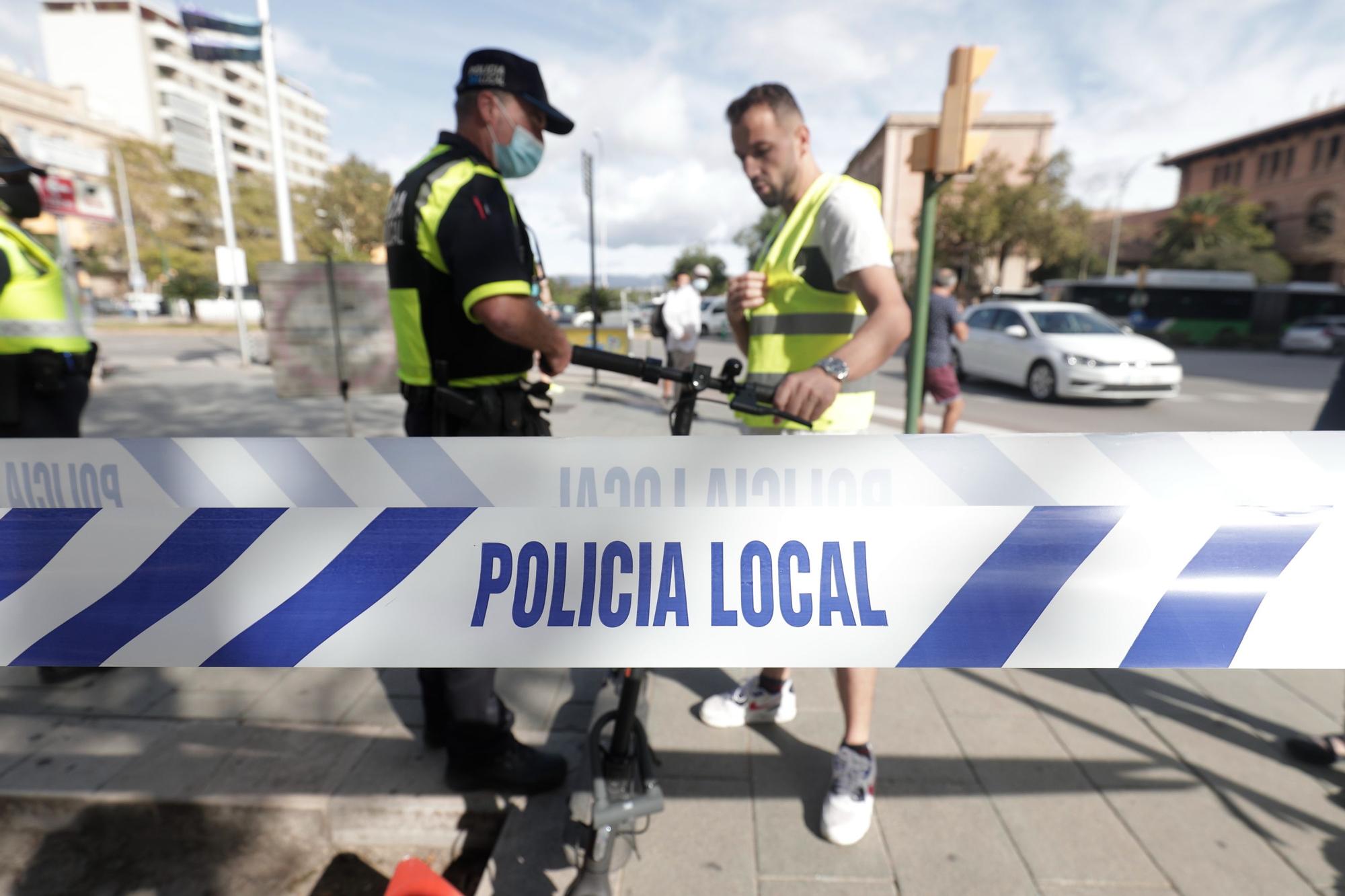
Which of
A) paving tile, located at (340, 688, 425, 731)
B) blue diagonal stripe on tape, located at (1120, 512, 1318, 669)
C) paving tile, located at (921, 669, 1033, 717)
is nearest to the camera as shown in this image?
blue diagonal stripe on tape, located at (1120, 512, 1318, 669)

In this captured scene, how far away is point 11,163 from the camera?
2.78 m

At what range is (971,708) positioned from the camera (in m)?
2.63

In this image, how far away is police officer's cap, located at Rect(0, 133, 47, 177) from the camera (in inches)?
108

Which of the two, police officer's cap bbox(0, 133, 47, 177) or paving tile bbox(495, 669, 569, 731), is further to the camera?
police officer's cap bbox(0, 133, 47, 177)

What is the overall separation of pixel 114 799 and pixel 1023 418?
34.4ft

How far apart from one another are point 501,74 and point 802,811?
241cm

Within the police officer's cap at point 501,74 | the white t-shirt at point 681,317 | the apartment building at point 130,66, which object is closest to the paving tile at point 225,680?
the police officer's cap at point 501,74

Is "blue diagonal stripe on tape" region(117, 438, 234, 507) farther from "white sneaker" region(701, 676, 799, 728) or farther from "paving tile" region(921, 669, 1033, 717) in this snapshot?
"paving tile" region(921, 669, 1033, 717)

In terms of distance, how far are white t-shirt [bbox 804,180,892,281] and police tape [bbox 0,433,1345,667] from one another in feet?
2.80

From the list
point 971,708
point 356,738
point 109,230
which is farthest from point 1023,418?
point 109,230

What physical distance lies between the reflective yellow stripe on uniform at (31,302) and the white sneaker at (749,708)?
9.80ft

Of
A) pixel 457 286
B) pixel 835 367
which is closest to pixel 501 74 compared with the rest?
pixel 457 286

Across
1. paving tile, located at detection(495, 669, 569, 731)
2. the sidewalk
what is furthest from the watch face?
paving tile, located at detection(495, 669, 569, 731)

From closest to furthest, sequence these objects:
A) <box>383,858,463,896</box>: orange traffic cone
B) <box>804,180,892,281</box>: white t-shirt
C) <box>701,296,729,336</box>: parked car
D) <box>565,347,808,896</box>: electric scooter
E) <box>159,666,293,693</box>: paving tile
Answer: <box>383,858,463,896</box>: orange traffic cone → <box>565,347,808,896</box>: electric scooter → <box>804,180,892,281</box>: white t-shirt → <box>159,666,293,693</box>: paving tile → <box>701,296,729,336</box>: parked car
